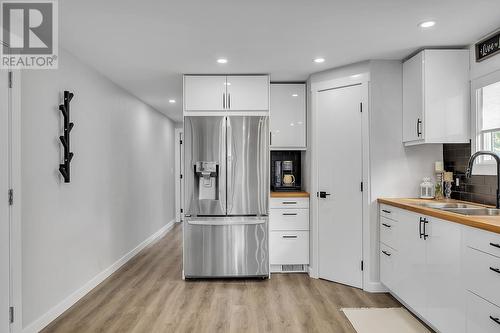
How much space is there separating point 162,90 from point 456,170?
12.4ft

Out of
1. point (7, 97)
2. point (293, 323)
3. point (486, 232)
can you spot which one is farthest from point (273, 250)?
point (7, 97)

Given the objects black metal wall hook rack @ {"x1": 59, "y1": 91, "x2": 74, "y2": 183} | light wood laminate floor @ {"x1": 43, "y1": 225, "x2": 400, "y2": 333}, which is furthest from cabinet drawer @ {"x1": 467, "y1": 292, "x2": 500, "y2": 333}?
black metal wall hook rack @ {"x1": 59, "y1": 91, "x2": 74, "y2": 183}

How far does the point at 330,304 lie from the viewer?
3.03 metres

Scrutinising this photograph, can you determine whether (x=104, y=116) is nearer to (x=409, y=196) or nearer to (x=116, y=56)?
(x=116, y=56)

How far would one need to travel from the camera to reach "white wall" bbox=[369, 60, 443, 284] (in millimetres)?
3312

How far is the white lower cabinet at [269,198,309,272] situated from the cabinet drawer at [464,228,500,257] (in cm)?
201

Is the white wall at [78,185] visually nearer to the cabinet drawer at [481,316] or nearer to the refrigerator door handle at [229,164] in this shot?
the refrigerator door handle at [229,164]

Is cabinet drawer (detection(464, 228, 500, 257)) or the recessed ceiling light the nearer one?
cabinet drawer (detection(464, 228, 500, 257))

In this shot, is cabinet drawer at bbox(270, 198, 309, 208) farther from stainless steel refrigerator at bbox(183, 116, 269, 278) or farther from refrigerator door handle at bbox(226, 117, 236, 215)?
refrigerator door handle at bbox(226, 117, 236, 215)

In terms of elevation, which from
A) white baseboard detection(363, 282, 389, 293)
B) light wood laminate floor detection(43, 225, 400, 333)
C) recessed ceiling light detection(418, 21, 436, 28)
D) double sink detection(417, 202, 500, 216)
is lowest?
light wood laminate floor detection(43, 225, 400, 333)

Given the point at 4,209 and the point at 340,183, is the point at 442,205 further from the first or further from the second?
the point at 4,209

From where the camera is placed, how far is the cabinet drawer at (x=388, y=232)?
2.97 metres

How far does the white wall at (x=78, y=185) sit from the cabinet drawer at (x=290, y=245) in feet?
6.59

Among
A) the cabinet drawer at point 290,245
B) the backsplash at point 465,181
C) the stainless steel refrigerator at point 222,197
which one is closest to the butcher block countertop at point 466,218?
the backsplash at point 465,181
